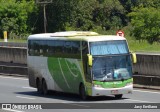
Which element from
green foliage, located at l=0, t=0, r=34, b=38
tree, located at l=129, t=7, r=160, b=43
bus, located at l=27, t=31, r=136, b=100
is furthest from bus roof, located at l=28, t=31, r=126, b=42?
green foliage, located at l=0, t=0, r=34, b=38

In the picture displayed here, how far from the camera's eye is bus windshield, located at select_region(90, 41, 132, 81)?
24391mm

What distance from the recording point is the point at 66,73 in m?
26.7

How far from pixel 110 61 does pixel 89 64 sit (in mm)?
1019

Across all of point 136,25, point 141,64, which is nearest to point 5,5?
point 136,25

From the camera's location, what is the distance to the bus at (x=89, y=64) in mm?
24375

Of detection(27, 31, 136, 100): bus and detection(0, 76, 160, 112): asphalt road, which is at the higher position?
detection(27, 31, 136, 100): bus

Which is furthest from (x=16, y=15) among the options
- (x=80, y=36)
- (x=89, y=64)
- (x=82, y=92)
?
(x=89, y=64)

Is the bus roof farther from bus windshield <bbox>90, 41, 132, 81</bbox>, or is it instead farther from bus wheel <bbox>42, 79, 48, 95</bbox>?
bus wheel <bbox>42, 79, 48, 95</bbox>


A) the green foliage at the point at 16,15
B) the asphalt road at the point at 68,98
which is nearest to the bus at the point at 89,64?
the asphalt road at the point at 68,98

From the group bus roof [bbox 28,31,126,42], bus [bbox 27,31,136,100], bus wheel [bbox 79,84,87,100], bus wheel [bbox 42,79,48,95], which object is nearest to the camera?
bus [bbox 27,31,136,100]

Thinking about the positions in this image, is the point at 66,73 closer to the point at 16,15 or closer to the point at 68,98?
the point at 68,98

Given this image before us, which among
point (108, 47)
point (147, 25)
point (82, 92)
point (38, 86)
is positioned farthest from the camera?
point (147, 25)

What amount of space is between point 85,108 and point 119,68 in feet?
11.6

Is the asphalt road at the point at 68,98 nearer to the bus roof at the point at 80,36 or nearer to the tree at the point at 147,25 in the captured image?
the bus roof at the point at 80,36
